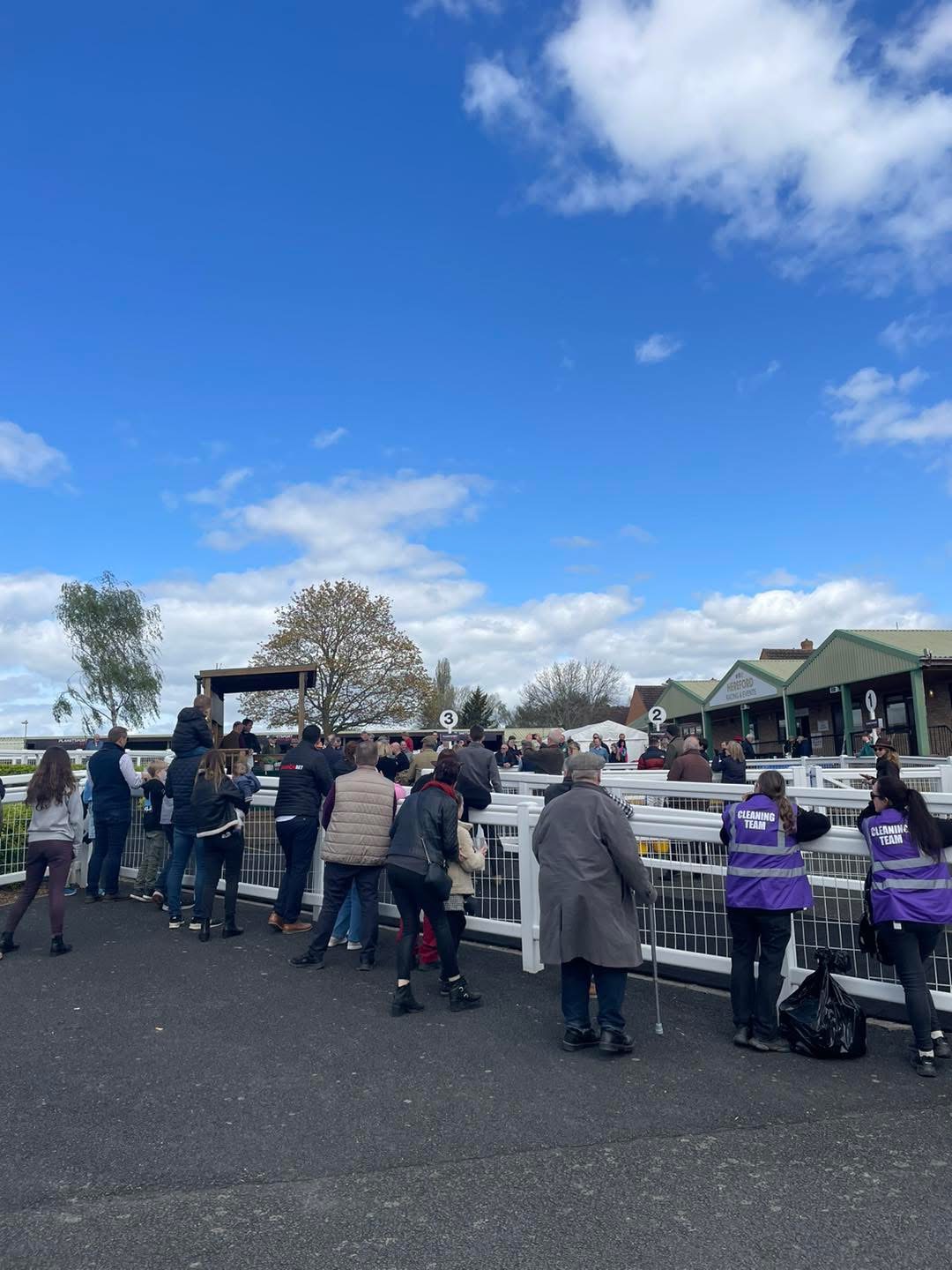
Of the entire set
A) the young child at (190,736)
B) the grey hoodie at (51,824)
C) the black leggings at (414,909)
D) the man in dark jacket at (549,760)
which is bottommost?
the black leggings at (414,909)

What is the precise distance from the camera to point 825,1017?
201 inches

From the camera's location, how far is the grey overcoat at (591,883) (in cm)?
519

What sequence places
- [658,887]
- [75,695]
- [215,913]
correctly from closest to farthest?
[658,887] → [215,913] → [75,695]

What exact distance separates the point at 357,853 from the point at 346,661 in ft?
116

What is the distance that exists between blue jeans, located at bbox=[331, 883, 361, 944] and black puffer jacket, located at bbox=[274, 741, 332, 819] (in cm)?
88

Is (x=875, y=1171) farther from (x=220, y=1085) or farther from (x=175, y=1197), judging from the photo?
(x=220, y=1085)

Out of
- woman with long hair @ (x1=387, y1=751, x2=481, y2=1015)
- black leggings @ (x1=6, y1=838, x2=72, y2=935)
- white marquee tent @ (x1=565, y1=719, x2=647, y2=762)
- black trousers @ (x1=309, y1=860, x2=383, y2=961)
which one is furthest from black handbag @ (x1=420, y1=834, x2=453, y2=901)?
white marquee tent @ (x1=565, y1=719, x2=647, y2=762)

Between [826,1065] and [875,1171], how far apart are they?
49.5 inches

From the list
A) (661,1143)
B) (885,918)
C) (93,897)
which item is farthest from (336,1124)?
(93,897)

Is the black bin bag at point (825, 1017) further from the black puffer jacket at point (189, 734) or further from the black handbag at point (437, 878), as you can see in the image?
the black puffer jacket at point (189, 734)

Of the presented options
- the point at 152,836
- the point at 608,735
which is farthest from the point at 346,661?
the point at 152,836

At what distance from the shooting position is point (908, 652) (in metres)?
29.7

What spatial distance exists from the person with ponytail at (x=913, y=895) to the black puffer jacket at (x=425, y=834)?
106 inches

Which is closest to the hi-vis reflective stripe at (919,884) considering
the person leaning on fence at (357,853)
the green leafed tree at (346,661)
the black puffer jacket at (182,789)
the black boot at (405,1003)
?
the black boot at (405,1003)
